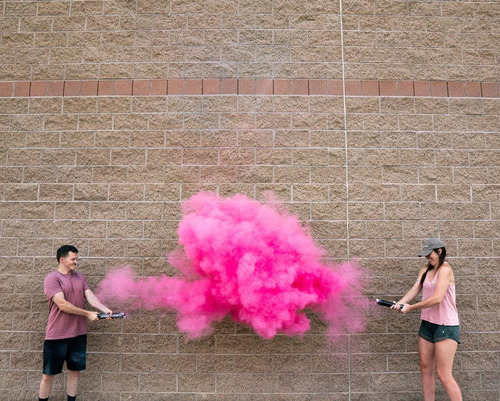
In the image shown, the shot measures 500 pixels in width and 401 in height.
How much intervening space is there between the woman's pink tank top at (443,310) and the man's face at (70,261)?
4236 millimetres

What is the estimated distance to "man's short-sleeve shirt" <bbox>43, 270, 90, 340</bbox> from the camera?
16.6 feet

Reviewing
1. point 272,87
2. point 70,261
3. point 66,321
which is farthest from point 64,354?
point 272,87

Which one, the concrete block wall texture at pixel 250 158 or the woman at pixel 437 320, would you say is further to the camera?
the concrete block wall texture at pixel 250 158

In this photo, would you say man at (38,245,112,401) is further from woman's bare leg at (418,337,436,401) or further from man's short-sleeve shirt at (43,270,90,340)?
woman's bare leg at (418,337,436,401)

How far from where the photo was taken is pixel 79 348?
5230 mm

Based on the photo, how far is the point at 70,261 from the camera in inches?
205

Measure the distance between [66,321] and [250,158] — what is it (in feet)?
9.98

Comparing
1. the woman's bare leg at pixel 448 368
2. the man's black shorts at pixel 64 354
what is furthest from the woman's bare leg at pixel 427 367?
the man's black shorts at pixel 64 354

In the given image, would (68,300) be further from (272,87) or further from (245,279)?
(272,87)

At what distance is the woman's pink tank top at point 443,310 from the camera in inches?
195

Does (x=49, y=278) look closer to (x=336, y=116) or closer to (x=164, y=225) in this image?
(x=164, y=225)

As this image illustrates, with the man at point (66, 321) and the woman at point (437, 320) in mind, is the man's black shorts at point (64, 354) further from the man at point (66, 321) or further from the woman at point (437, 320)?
the woman at point (437, 320)

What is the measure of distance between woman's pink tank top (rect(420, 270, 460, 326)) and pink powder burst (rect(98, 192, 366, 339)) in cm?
83

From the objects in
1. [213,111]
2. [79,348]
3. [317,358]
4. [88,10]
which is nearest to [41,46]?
[88,10]
